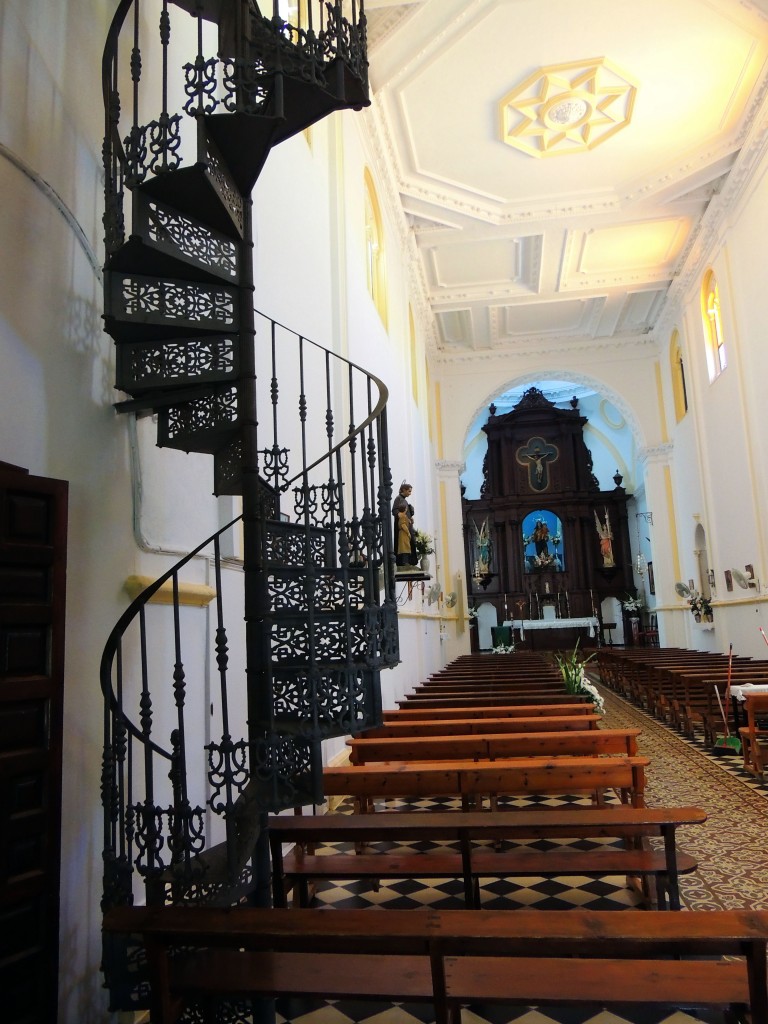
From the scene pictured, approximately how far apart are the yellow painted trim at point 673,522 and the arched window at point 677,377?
152 centimetres

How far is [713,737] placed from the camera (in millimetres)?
7973

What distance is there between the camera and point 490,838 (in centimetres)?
355

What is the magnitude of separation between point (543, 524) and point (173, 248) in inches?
900

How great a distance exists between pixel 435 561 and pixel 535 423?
11193mm

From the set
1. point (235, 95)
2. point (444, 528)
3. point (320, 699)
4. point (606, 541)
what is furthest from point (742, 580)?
point (235, 95)

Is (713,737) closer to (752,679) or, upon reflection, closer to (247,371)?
(752,679)

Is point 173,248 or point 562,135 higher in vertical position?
point 562,135

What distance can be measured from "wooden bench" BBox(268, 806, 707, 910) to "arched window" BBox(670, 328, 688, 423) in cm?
1492

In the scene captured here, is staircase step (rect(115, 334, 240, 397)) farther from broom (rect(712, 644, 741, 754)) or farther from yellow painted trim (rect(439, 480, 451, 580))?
yellow painted trim (rect(439, 480, 451, 580))

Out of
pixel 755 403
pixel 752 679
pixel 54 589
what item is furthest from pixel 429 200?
pixel 54 589

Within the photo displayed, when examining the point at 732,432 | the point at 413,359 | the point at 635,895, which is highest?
the point at 413,359

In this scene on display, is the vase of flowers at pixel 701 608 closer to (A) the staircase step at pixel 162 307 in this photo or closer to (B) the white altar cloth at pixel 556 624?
(B) the white altar cloth at pixel 556 624

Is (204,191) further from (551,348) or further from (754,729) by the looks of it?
(551,348)

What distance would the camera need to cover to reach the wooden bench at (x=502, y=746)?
5.14m
